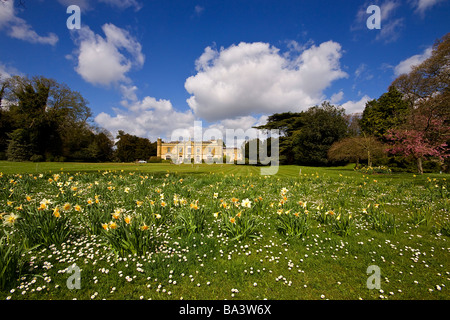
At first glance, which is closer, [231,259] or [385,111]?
[231,259]

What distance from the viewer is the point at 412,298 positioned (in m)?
2.22

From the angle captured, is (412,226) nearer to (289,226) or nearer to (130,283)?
(289,226)

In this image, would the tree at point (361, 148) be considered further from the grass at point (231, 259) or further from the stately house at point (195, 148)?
the stately house at point (195, 148)

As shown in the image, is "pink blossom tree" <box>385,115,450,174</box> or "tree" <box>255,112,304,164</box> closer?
"pink blossom tree" <box>385,115,450,174</box>

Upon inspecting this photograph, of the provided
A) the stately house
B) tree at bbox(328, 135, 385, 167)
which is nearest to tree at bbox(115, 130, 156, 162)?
the stately house

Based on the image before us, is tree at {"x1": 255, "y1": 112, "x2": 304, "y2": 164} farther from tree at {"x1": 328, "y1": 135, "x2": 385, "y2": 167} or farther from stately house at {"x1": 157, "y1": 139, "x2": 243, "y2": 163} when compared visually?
stately house at {"x1": 157, "y1": 139, "x2": 243, "y2": 163}

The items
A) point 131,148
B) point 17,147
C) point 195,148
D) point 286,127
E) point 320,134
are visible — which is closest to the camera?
point 17,147

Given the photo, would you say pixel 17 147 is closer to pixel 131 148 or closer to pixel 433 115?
pixel 131 148

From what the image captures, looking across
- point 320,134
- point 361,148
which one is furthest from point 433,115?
point 320,134

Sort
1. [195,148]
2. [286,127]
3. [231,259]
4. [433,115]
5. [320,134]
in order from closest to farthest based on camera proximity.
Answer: [231,259] < [433,115] < [320,134] < [286,127] < [195,148]

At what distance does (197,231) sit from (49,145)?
1648 inches

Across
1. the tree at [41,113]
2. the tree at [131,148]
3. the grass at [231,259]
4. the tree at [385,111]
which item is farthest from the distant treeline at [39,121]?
the tree at [385,111]

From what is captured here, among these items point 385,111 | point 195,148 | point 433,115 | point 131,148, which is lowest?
point 433,115
